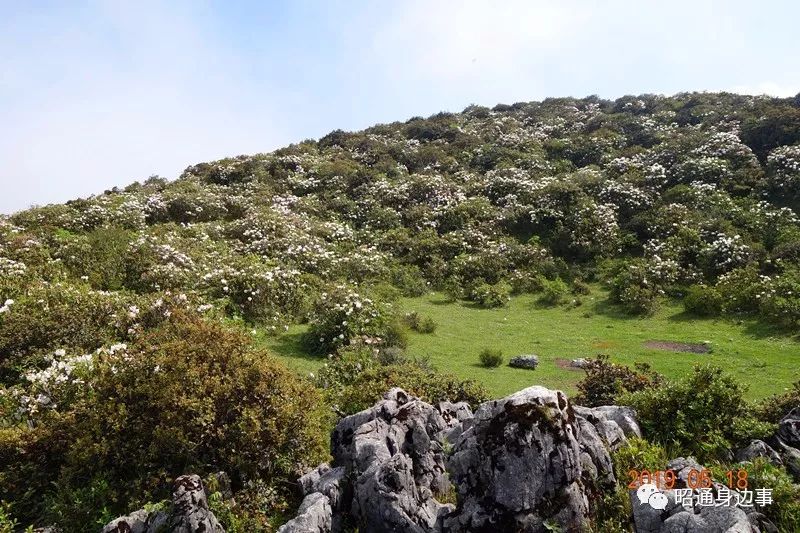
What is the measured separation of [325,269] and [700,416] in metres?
21.2

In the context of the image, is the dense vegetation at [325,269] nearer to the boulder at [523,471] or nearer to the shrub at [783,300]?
the shrub at [783,300]

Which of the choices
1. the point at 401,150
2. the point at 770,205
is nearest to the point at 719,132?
the point at 770,205

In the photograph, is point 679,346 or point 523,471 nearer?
point 523,471

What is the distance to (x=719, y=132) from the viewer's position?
149 feet

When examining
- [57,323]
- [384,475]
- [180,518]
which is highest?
[57,323]

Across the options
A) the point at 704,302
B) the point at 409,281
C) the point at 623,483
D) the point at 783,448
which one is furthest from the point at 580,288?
the point at 623,483

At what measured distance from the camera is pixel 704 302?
24.8 metres

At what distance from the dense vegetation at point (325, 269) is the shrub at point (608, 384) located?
143 millimetres

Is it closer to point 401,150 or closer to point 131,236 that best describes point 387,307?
point 131,236

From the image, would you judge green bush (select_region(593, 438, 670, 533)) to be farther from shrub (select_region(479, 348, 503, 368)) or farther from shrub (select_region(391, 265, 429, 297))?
shrub (select_region(391, 265, 429, 297))

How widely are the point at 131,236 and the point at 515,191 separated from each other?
28.6m

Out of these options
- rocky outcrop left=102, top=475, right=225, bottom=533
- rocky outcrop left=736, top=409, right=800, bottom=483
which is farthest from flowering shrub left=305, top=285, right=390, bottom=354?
rocky outcrop left=736, top=409, right=800, bottom=483

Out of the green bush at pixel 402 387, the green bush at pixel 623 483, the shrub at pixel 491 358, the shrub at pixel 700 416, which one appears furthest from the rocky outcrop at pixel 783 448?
the shrub at pixel 491 358

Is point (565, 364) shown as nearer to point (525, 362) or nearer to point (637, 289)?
point (525, 362)
